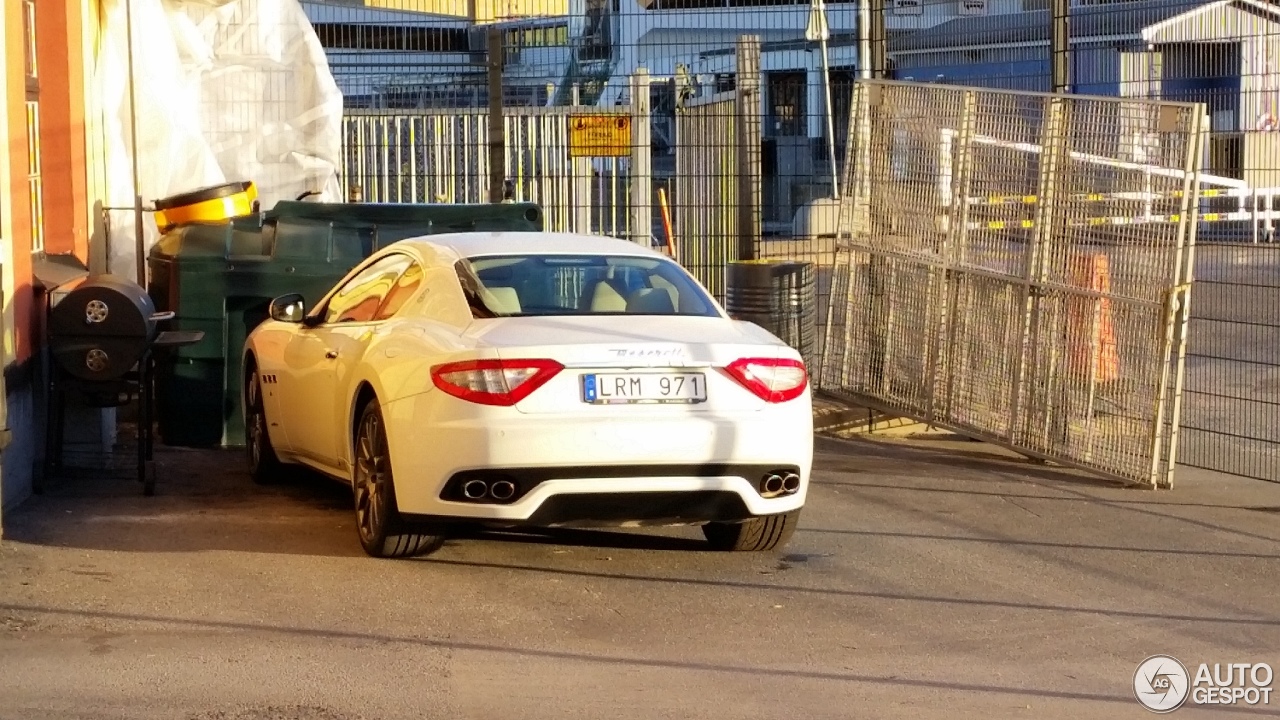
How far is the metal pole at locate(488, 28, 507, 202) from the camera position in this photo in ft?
45.7

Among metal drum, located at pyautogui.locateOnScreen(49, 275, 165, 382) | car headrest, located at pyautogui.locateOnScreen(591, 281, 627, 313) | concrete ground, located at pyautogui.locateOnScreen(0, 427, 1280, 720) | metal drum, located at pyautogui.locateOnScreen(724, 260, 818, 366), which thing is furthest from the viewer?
metal drum, located at pyautogui.locateOnScreen(724, 260, 818, 366)

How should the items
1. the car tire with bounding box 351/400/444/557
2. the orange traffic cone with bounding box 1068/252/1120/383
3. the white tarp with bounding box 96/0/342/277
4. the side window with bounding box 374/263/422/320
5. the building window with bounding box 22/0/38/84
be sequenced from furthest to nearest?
1. the white tarp with bounding box 96/0/342/277
2. the building window with bounding box 22/0/38/84
3. the orange traffic cone with bounding box 1068/252/1120/383
4. the side window with bounding box 374/263/422/320
5. the car tire with bounding box 351/400/444/557

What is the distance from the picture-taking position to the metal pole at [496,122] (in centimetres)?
1393

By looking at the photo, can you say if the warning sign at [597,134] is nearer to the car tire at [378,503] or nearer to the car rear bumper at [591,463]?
the car tire at [378,503]

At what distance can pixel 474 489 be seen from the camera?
7.35 metres

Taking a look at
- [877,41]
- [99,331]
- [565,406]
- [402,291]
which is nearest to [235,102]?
[877,41]

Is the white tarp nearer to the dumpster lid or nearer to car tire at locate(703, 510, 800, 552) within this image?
the dumpster lid

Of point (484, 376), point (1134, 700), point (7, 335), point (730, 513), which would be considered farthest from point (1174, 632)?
point (7, 335)

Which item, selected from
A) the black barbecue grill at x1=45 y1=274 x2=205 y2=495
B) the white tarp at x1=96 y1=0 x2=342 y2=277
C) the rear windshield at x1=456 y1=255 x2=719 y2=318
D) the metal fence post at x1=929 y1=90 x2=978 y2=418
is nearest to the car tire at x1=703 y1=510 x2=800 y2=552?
the rear windshield at x1=456 y1=255 x2=719 y2=318

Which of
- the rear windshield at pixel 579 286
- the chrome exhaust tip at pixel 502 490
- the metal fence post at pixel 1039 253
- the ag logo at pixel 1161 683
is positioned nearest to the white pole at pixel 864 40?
the metal fence post at pixel 1039 253

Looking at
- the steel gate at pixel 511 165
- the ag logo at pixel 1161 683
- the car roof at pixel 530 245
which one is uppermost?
the steel gate at pixel 511 165

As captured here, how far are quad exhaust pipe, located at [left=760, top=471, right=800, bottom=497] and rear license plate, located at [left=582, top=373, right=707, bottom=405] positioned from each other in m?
0.49

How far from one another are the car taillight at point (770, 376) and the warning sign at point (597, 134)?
265 inches

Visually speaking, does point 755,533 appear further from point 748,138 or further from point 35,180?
point 748,138
